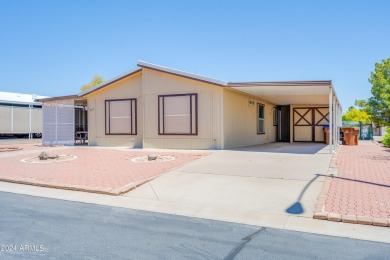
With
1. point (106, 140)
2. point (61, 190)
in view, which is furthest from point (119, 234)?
point (106, 140)

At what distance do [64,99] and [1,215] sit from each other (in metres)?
13.9

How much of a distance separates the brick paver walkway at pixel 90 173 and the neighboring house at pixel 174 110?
298 centimetres

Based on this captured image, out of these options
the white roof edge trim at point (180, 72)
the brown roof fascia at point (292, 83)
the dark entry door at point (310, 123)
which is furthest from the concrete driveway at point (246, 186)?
the dark entry door at point (310, 123)

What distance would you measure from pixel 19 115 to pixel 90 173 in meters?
20.2

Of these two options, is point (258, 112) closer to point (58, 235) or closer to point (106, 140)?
point (106, 140)

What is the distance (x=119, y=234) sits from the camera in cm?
451

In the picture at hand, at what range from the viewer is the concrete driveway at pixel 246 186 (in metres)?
6.01

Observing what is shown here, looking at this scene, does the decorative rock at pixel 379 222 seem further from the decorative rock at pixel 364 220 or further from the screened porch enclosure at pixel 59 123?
the screened porch enclosure at pixel 59 123

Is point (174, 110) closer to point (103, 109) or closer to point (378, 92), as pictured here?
point (103, 109)

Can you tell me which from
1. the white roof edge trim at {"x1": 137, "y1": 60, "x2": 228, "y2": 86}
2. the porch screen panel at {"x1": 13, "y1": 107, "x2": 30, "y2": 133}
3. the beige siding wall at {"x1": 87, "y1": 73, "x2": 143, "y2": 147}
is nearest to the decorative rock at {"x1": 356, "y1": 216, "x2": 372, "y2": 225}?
the white roof edge trim at {"x1": 137, "y1": 60, "x2": 228, "y2": 86}

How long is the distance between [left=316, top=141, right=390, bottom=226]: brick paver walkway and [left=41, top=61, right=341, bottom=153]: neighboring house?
417 cm

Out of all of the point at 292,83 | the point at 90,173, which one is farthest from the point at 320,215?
the point at 292,83

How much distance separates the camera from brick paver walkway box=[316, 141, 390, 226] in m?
5.02

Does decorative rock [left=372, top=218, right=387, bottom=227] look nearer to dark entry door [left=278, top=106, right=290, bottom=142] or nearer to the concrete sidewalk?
the concrete sidewalk
